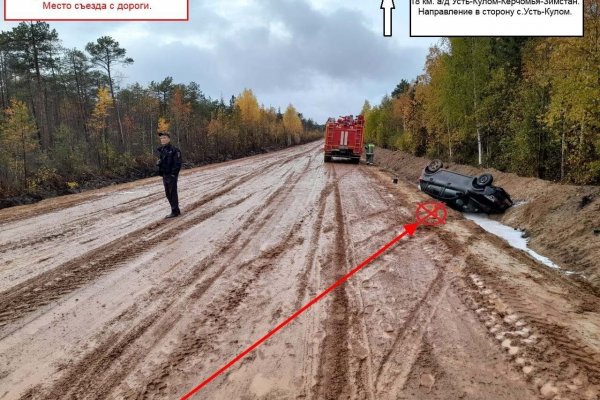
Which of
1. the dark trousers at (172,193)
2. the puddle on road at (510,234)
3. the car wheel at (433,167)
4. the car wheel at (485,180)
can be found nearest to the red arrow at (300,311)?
the puddle on road at (510,234)

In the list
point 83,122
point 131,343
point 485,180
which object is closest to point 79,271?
point 131,343

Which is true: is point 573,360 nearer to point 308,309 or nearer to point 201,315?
point 308,309

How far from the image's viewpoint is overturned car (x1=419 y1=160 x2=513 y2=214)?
31.6 ft

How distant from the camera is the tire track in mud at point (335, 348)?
104 inches

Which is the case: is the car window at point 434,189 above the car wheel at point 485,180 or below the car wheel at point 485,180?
below

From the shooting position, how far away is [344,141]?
24.1 meters

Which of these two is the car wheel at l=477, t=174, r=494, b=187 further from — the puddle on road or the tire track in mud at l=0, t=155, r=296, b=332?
the tire track in mud at l=0, t=155, r=296, b=332

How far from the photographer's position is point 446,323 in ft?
11.6

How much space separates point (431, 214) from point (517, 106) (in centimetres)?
1082

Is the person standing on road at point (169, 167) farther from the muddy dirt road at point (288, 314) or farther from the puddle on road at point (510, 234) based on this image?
the puddle on road at point (510, 234)

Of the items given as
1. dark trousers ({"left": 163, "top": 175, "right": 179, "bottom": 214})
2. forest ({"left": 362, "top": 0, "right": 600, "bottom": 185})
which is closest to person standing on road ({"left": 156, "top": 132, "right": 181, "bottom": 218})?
dark trousers ({"left": 163, "top": 175, "right": 179, "bottom": 214})

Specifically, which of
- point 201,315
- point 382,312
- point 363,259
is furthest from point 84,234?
point 382,312

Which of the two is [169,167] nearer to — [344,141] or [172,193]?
[172,193]

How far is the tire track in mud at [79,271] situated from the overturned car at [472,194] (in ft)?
21.5
